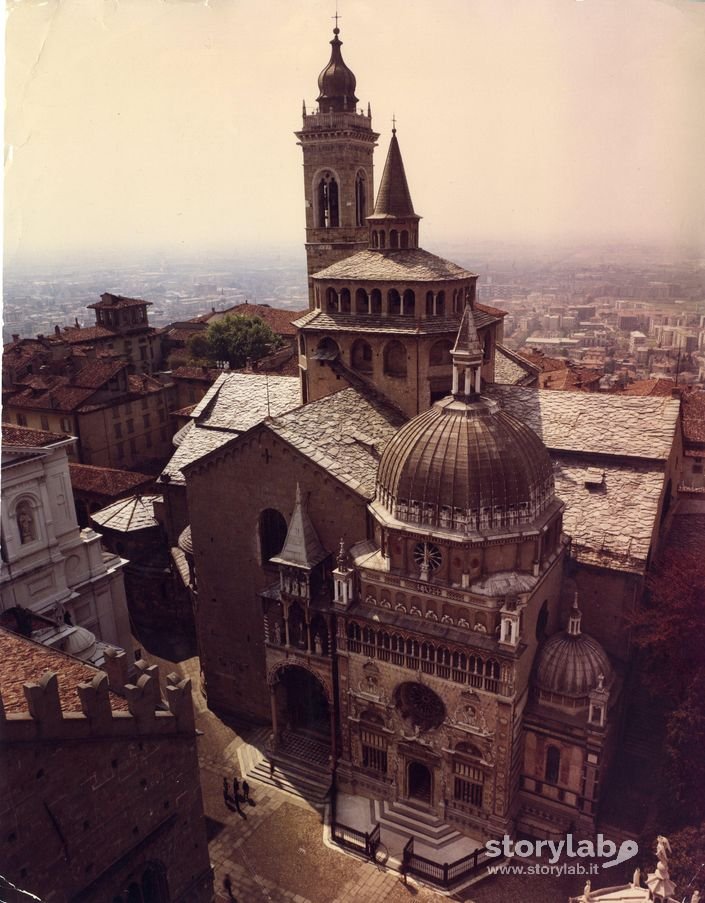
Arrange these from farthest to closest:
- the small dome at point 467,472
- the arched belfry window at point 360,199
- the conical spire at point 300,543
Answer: the arched belfry window at point 360,199 → the conical spire at point 300,543 → the small dome at point 467,472

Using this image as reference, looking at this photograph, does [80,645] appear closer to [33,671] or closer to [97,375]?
[33,671]

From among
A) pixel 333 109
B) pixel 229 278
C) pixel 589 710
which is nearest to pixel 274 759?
pixel 589 710

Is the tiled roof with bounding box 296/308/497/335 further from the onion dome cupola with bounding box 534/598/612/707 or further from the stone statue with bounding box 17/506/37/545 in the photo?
the stone statue with bounding box 17/506/37/545

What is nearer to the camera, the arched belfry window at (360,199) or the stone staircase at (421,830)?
the stone staircase at (421,830)

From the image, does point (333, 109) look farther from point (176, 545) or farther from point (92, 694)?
point (92, 694)

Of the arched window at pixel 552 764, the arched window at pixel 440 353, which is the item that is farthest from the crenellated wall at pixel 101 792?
the arched window at pixel 440 353

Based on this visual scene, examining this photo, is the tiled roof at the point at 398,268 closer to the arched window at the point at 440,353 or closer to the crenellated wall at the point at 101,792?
the arched window at the point at 440,353

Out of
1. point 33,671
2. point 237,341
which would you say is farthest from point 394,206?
point 237,341
